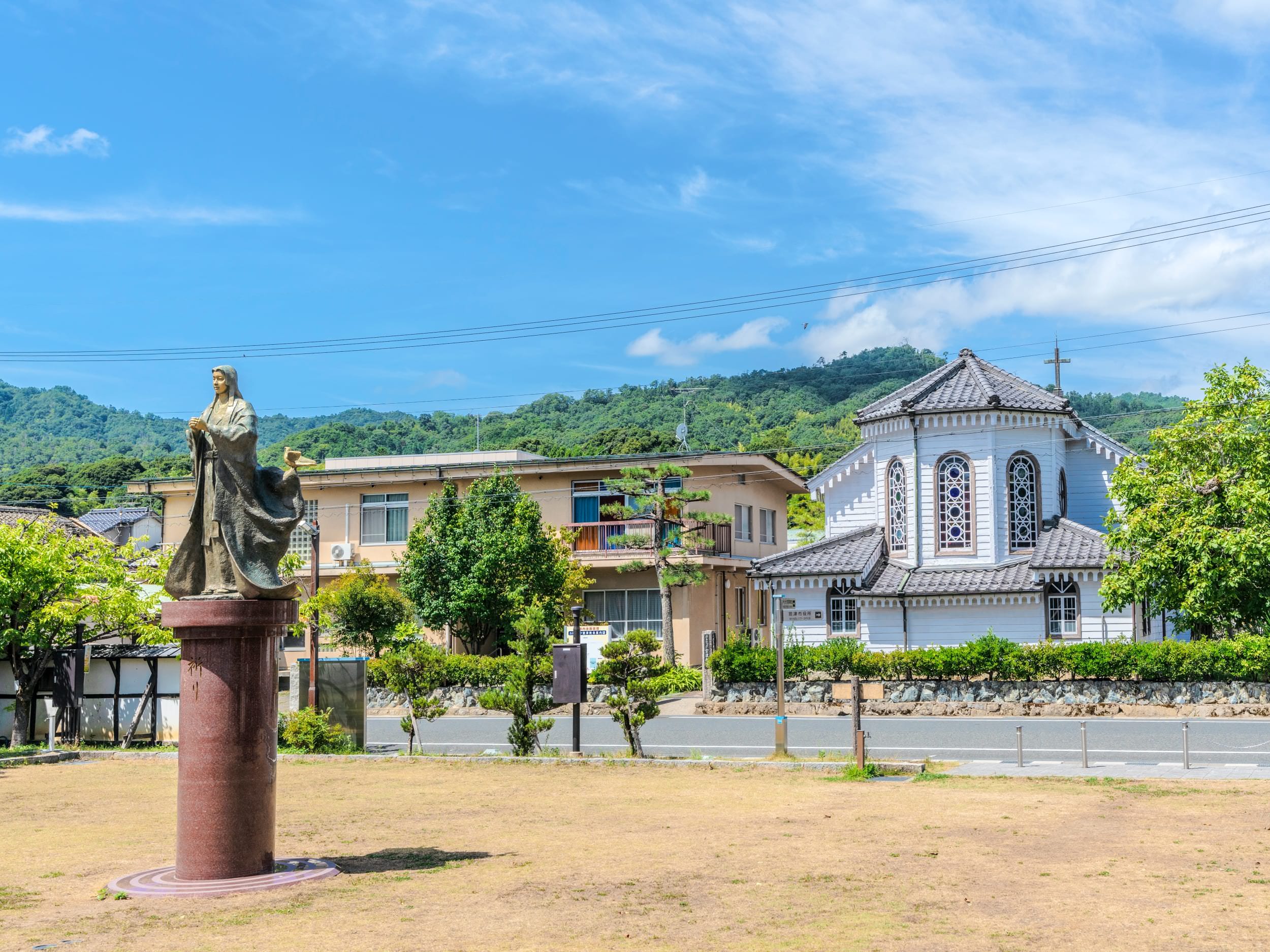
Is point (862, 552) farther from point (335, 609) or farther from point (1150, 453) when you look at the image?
point (335, 609)

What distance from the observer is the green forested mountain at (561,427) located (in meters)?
65.1

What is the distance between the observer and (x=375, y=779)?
18188mm

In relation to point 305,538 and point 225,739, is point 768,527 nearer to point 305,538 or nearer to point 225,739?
point 305,538

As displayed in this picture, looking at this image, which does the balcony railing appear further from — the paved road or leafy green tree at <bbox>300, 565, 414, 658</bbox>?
the paved road

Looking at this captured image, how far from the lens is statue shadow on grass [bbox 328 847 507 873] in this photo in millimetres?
10797

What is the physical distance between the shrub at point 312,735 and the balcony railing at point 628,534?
17980mm

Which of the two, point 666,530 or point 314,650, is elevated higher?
point 666,530

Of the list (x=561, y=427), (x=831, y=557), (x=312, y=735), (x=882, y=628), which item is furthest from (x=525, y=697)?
(x=561, y=427)

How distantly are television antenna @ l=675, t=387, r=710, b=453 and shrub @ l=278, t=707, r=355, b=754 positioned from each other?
22.0 metres

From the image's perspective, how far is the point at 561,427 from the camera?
279 ft

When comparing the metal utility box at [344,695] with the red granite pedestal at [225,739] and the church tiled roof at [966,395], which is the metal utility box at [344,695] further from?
the church tiled roof at [966,395]

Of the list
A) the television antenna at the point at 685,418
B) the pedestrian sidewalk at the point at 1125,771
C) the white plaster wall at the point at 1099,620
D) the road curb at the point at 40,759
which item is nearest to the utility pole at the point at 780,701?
the pedestrian sidewalk at the point at 1125,771

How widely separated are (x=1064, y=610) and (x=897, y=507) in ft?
18.3

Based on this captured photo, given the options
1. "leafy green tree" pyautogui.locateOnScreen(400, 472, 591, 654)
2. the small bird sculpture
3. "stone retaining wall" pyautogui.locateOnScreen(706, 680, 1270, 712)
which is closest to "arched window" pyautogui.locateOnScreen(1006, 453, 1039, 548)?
"stone retaining wall" pyautogui.locateOnScreen(706, 680, 1270, 712)
